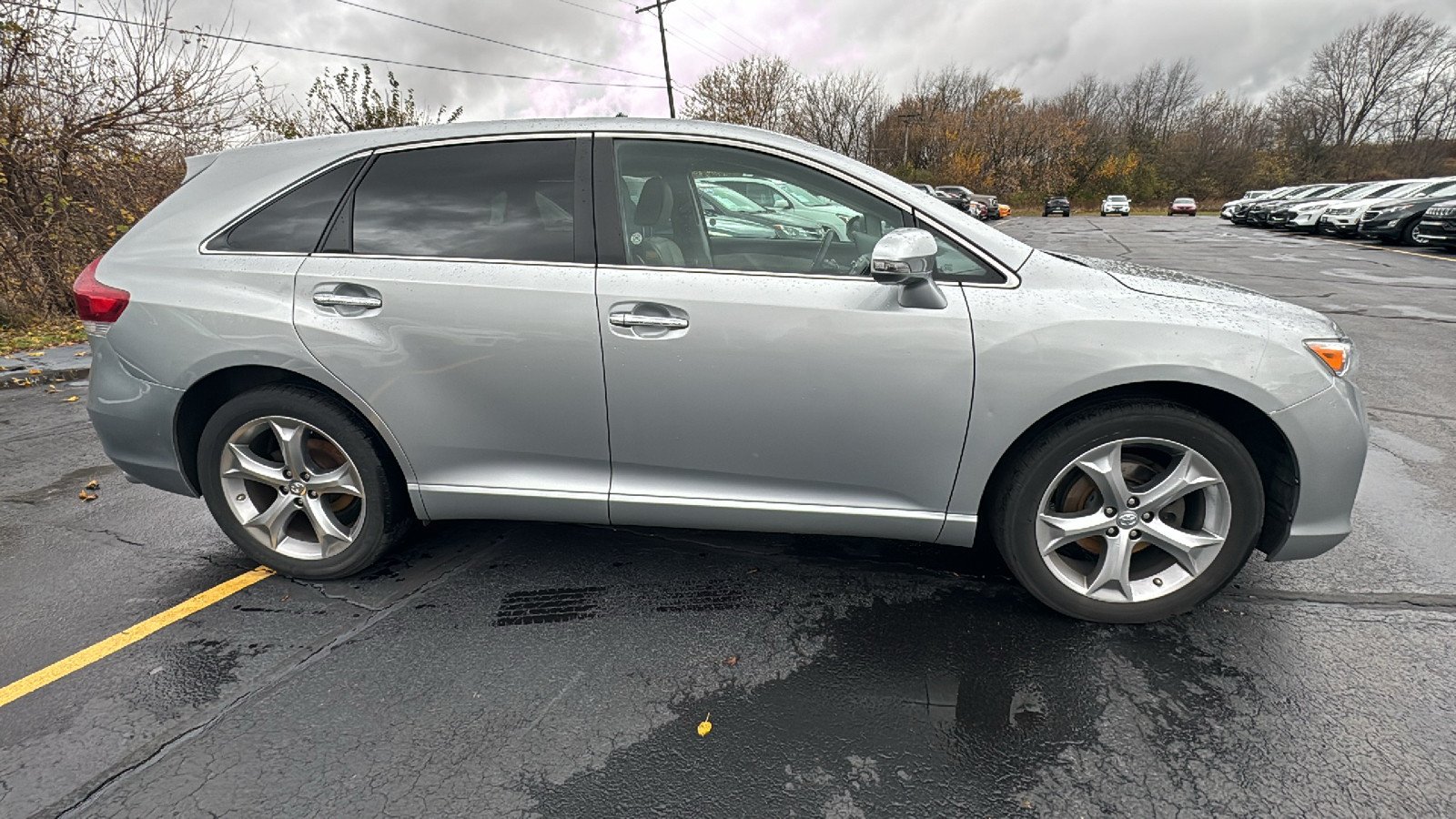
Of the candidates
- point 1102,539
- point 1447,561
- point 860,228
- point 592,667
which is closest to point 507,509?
point 592,667

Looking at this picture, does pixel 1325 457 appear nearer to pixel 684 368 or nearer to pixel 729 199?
pixel 684 368

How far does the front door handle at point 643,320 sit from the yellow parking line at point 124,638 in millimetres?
1903

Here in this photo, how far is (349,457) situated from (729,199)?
70.4 inches

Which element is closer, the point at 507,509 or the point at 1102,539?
the point at 1102,539

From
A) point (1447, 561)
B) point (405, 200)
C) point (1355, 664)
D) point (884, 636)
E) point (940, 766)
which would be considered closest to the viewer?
point (940, 766)

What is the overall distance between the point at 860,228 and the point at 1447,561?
2824mm

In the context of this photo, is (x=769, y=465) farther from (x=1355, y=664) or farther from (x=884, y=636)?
(x=1355, y=664)

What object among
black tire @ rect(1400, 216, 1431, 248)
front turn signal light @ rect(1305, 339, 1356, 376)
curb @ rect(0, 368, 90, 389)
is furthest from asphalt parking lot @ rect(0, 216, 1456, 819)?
black tire @ rect(1400, 216, 1431, 248)

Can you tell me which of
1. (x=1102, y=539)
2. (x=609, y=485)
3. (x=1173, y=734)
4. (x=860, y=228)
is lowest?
(x=1173, y=734)

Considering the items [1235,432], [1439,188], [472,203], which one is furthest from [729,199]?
[1439,188]

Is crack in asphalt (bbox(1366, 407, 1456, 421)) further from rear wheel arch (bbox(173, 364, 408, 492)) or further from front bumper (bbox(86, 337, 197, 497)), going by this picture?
front bumper (bbox(86, 337, 197, 497))

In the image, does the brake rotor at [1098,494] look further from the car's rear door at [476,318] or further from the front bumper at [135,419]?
the front bumper at [135,419]

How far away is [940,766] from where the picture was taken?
1.94 m

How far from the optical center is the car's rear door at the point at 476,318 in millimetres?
2482
